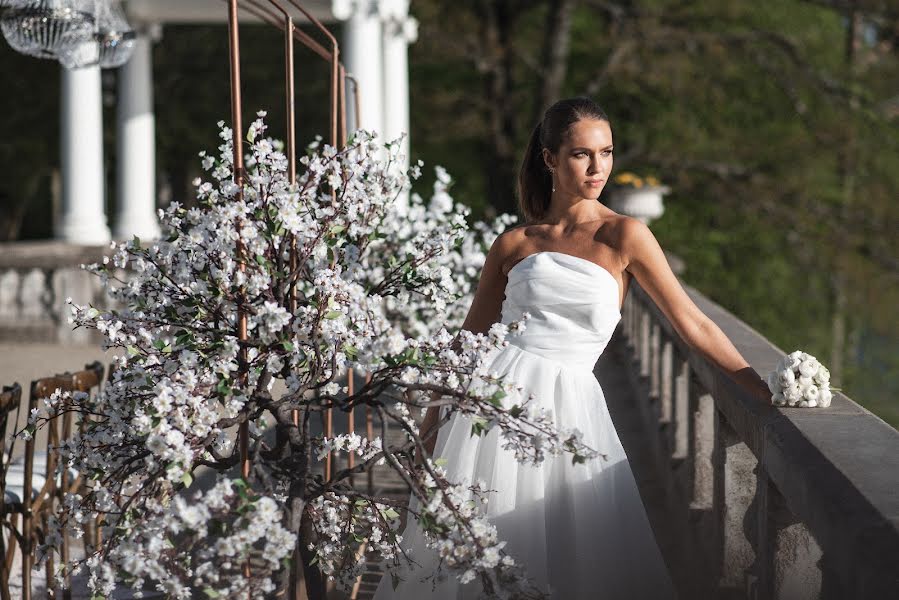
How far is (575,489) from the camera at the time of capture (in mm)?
3840

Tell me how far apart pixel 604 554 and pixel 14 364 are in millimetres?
10037

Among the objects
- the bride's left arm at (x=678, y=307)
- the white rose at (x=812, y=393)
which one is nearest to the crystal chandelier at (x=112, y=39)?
the bride's left arm at (x=678, y=307)

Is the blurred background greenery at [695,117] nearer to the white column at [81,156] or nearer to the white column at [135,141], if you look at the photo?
the white column at [135,141]

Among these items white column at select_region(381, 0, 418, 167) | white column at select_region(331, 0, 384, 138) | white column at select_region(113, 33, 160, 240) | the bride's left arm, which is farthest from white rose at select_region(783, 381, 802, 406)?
white column at select_region(113, 33, 160, 240)

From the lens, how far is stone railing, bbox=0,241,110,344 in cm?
1441

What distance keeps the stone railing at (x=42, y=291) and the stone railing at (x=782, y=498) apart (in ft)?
32.4

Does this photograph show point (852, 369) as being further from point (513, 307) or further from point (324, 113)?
point (513, 307)

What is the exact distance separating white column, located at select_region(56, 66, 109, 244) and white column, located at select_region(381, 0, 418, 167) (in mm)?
3430

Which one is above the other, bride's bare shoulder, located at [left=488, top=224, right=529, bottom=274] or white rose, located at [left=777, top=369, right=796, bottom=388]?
bride's bare shoulder, located at [left=488, top=224, right=529, bottom=274]

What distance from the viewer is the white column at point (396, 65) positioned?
48.2ft


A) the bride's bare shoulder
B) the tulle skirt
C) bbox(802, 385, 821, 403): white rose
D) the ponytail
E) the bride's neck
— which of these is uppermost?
the ponytail

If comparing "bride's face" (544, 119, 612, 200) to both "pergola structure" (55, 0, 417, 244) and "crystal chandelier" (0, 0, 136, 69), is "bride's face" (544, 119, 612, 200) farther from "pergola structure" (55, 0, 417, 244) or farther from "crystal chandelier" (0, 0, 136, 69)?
"pergola structure" (55, 0, 417, 244)

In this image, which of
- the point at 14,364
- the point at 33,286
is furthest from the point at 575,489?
the point at 33,286

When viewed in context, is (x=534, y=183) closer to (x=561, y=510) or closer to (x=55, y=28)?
(x=561, y=510)
